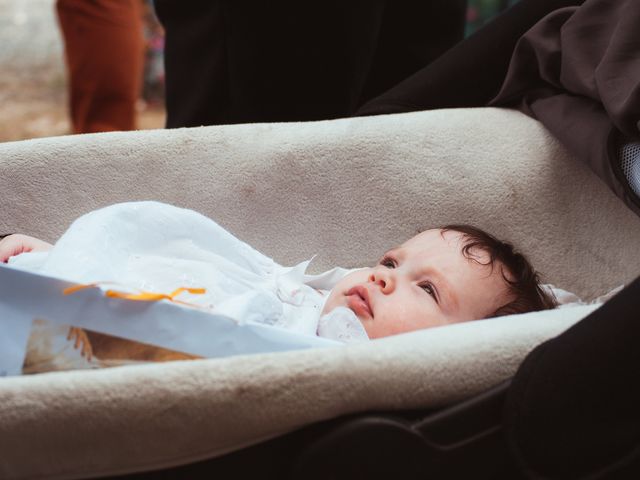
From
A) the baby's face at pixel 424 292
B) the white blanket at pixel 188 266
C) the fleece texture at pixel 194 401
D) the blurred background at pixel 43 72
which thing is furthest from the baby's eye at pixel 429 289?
the blurred background at pixel 43 72

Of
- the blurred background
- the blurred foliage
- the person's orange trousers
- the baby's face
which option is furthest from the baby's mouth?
the blurred foliage

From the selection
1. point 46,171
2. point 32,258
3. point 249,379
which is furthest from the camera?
point 46,171

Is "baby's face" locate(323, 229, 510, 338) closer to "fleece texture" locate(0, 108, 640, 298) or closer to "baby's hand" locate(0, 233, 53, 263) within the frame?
"fleece texture" locate(0, 108, 640, 298)

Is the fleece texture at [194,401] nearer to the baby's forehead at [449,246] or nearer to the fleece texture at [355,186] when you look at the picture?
the baby's forehead at [449,246]

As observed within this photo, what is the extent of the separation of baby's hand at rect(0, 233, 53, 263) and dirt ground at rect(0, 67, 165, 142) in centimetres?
161

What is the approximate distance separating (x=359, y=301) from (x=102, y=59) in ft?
4.83

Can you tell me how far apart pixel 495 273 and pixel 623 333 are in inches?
13.3

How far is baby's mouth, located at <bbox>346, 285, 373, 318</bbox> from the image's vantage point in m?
0.99

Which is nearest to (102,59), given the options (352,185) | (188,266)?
(352,185)

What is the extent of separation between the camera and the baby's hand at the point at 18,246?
3.34 ft

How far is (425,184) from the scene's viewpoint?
1.22 meters

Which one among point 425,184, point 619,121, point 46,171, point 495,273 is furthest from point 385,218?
point 46,171

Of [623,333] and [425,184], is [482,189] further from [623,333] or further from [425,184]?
[623,333]

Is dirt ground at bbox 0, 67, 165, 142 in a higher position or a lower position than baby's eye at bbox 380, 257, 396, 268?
lower
